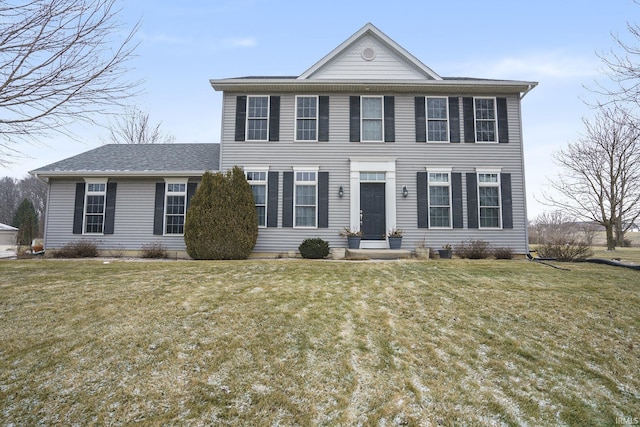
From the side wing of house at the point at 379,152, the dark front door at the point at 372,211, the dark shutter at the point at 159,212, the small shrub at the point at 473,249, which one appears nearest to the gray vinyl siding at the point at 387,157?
the side wing of house at the point at 379,152

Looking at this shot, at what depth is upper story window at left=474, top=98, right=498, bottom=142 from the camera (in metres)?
12.1

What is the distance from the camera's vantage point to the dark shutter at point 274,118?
12.1m

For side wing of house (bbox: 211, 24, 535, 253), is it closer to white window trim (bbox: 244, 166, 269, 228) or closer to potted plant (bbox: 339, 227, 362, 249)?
white window trim (bbox: 244, 166, 269, 228)

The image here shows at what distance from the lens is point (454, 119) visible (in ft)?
39.7

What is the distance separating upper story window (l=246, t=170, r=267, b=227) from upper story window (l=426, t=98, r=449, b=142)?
19.2 ft

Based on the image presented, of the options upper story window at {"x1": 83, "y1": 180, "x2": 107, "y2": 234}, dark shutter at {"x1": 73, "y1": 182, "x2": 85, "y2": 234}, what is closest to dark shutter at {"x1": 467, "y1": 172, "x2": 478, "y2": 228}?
upper story window at {"x1": 83, "y1": 180, "x2": 107, "y2": 234}

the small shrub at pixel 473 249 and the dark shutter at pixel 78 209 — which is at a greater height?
the dark shutter at pixel 78 209

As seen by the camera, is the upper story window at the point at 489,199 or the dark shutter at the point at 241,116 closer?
the upper story window at the point at 489,199

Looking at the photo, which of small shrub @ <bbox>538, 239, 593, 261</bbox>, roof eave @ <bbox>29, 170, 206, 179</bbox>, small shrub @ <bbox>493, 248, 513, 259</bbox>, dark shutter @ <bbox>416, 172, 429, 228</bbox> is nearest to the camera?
small shrub @ <bbox>538, 239, 593, 261</bbox>

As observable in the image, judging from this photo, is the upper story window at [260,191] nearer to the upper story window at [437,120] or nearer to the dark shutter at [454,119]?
the upper story window at [437,120]

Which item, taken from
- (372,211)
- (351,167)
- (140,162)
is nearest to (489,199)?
(372,211)

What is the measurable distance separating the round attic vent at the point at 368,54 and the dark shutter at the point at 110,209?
32.8 ft

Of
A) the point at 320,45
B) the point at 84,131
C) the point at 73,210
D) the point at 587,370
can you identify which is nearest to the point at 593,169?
the point at 320,45

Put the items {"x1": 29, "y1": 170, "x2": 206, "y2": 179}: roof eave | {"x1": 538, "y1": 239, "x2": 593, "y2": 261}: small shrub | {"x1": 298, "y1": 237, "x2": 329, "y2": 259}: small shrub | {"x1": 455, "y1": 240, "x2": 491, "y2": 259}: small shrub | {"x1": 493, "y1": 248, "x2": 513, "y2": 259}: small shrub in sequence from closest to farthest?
{"x1": 538, "y1": 239, "x2": 593, "y2": 261}: small shrub → {"x1": 298, "y1": 237, "x2": 329, "y2": 259}: small shrub → {"x1": 455, "y1": 240, "x2": 491, "y2": 259}: small shrub → {"x1": 493, "y1": 248, "x2": 513, "y2": 259}: small shrub → {"x1": 29, "y1": 170, "x2": 206, "y2": 179}: roof eave
